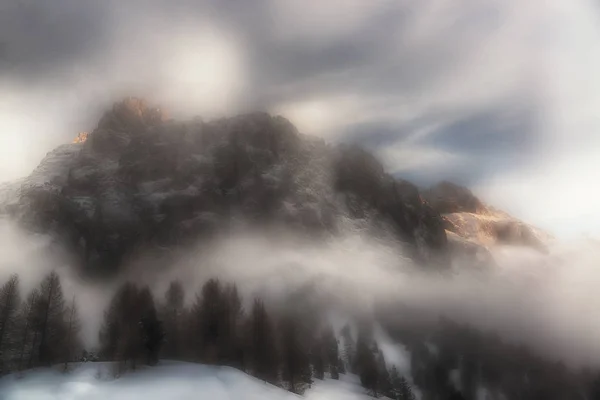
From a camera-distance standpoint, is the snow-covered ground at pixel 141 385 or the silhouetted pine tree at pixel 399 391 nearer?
the snow-covered ground at pixel 141 385

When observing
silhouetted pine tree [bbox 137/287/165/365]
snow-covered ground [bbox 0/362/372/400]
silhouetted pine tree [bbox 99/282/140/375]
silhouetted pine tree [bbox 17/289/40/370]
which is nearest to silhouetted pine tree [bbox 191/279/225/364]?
silhouetted pine tree [bbox 99/282/140/375]

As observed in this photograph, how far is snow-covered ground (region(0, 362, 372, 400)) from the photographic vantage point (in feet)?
196

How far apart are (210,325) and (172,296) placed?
42.2 metres

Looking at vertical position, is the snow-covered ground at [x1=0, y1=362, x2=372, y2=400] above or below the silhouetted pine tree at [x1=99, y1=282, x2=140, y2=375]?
below

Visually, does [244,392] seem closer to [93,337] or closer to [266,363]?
[266,363]

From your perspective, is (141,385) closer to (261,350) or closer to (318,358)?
(261,350)

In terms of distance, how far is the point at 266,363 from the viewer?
342ft

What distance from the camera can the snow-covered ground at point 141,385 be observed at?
196 feet

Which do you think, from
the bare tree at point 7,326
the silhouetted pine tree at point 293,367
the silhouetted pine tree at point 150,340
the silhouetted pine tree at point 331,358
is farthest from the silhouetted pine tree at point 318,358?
the bare tree at point 7,326

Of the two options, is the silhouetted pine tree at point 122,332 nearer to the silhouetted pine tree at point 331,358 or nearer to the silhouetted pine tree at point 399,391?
the silhouetted pine tree at point 331,358

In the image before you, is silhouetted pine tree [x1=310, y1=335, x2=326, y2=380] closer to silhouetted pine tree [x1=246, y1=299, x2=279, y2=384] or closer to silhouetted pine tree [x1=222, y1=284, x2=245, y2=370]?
silhouetted pine tree [x1=246, y1=299, x2=279, y2=384]

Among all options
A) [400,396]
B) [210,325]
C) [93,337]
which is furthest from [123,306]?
[400,396]

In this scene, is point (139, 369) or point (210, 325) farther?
point (210, 325)

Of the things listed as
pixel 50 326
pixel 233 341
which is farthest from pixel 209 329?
pixel 50 326
